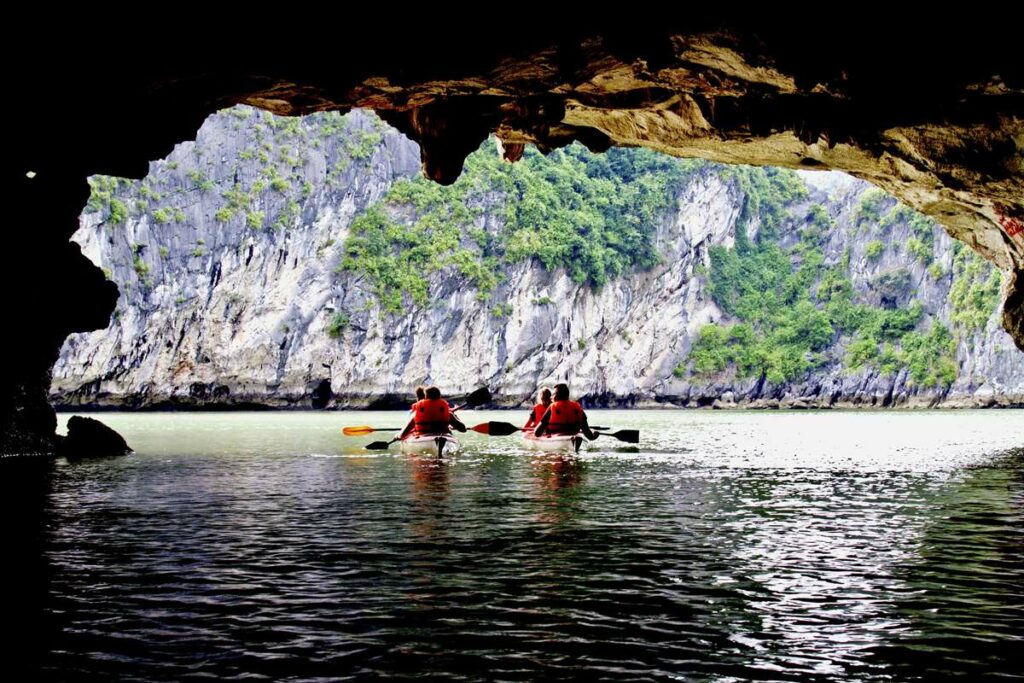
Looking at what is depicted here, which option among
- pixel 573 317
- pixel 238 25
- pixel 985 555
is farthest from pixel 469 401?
pixel 573 317

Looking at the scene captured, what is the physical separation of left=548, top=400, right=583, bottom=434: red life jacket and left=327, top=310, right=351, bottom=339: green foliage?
60.4 m

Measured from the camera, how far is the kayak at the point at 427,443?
21.3m

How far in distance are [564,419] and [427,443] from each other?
325 cm

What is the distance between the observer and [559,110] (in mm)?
15578

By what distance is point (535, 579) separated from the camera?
24.5 ft

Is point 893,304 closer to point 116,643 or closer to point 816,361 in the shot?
point 816,361

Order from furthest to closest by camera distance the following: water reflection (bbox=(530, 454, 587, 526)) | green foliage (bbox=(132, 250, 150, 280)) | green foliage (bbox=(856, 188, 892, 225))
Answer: green foliage (bbox=(856, 188, 892, 225)) < green foliage (bbox=(132, 250, 150, 280)) < water reflection (bbox=(530, 454, 587, 526))

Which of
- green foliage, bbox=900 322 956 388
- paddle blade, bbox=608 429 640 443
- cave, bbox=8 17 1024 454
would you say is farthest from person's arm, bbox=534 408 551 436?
green foliage, bbox=900 322 956 388

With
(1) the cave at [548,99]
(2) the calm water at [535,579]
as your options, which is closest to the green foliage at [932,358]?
(1) the cave at [548,99]

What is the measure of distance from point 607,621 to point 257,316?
75.4 m

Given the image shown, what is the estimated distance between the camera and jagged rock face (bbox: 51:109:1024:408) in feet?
250

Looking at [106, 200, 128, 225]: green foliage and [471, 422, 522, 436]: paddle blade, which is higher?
[106, 200, 128, 225]: green foliage

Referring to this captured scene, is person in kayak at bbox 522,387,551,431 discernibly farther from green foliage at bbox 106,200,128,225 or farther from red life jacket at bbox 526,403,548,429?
green foliage at bbox 106,200,128,225

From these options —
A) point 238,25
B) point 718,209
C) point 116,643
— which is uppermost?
point 718,209
